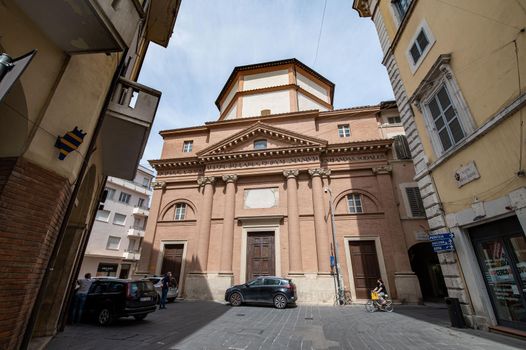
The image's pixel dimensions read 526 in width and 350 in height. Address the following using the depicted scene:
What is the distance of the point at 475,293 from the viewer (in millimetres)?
6477

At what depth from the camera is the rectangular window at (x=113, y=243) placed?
90.7 ft

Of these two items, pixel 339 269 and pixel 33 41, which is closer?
pixel 33 41

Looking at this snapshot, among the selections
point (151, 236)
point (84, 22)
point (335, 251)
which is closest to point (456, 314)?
point (335, 251)

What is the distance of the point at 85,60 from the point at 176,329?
7398 mm

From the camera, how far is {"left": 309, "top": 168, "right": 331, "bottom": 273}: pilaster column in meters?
14.2

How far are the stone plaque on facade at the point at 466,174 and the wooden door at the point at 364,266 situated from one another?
9009mm

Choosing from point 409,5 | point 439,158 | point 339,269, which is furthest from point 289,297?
point 409,5

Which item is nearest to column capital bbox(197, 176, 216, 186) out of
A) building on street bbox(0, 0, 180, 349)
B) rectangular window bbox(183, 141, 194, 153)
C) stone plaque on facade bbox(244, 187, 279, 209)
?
stone plaque on facade bbox(244, 187, 279, 209)

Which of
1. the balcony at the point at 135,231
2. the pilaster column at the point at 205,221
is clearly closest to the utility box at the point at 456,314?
the pilaster column at the point at 205,221

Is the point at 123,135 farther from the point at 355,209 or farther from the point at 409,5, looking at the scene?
the point at 355,209

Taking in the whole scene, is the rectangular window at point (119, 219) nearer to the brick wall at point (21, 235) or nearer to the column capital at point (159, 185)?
the column capital at point (159, 185)

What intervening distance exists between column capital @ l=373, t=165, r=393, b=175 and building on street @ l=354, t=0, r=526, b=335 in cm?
729

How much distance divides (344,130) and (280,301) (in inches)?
533

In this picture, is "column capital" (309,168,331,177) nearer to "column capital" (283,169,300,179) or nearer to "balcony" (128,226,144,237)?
"column capital" (283,169,300,179)
